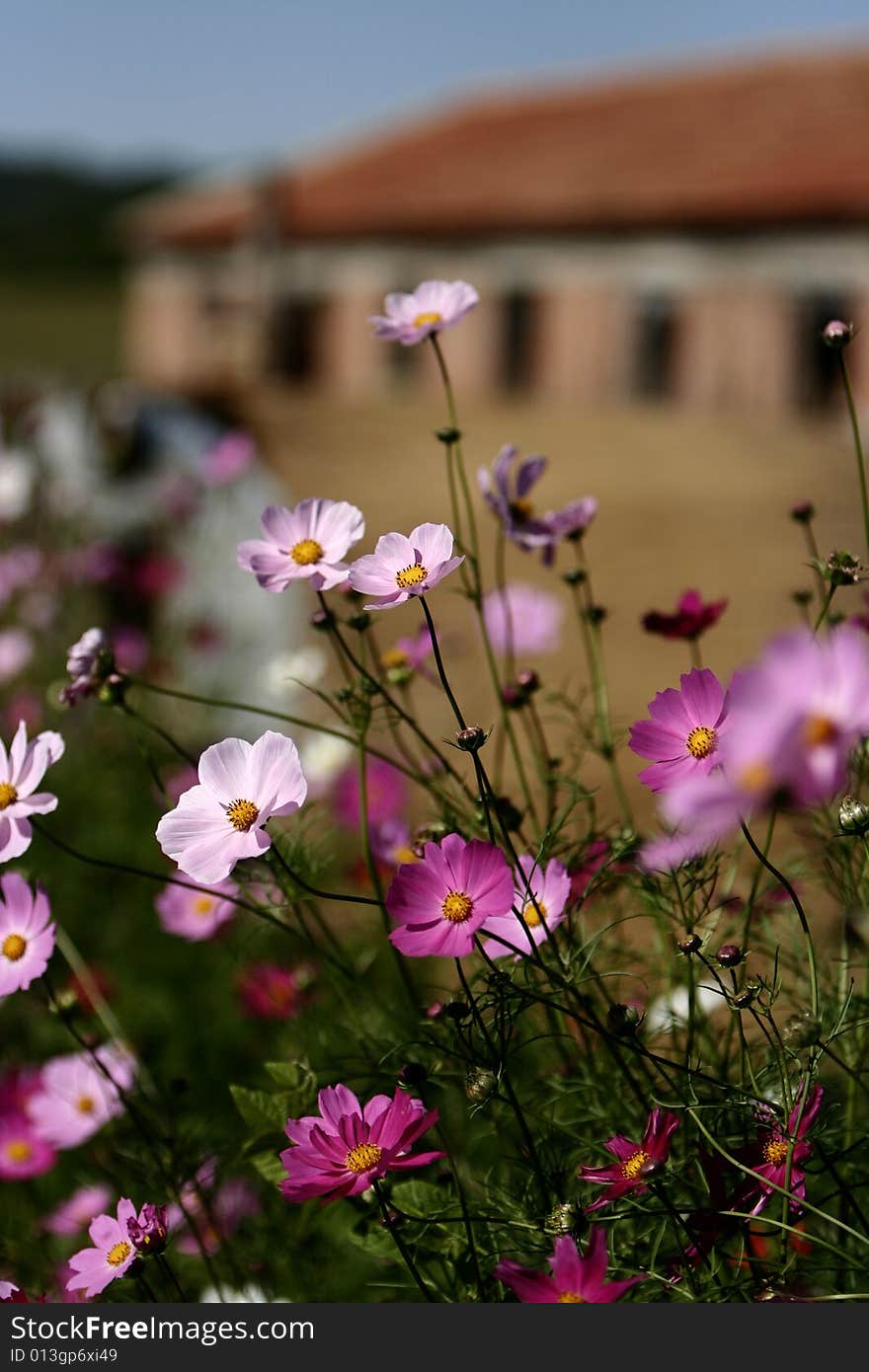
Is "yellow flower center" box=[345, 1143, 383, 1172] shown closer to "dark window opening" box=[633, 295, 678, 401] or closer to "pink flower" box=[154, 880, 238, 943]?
"pink flower" box=[154, 880, 238, 943]

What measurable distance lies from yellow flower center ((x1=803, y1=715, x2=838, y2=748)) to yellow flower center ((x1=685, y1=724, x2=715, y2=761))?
0.92 ft

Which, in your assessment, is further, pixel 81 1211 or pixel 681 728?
pixel 81 1211

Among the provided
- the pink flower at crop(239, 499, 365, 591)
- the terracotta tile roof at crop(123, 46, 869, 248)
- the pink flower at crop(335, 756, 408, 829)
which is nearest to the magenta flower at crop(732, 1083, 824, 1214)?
the pink flower at crop(239, 499, 365, 591)

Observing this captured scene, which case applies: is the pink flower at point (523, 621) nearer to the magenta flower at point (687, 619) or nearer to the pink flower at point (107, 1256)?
the magenta flower at point (687, 619)

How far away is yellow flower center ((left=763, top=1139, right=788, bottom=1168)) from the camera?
0.87m

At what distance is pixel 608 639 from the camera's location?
577cm

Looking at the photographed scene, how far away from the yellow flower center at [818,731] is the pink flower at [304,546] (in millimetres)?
479

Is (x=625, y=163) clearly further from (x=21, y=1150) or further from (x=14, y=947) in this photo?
(x=14, y=947)

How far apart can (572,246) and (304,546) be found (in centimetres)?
1127

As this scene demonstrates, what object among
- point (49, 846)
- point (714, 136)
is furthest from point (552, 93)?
point (49, 846)

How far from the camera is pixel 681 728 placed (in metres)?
0.83

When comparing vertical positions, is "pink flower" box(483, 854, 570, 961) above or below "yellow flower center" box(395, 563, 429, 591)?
below

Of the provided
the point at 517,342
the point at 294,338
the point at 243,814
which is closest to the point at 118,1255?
the point at 243,814

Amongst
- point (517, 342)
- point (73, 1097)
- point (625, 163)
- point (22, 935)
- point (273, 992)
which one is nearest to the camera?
point (22, 935)
